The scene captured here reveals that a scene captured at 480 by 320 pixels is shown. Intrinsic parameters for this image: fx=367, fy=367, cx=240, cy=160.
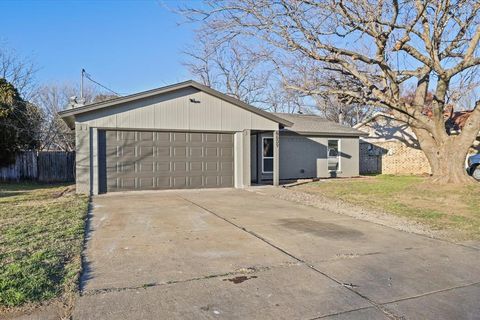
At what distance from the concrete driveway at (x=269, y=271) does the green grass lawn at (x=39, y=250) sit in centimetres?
26

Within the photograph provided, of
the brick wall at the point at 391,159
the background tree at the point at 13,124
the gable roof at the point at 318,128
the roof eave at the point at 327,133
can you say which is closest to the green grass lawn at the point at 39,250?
the background tree at the point at 13,124

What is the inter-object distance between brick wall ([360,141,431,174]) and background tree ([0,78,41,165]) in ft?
61.4

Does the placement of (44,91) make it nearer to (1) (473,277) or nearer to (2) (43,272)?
(2) (43,272)

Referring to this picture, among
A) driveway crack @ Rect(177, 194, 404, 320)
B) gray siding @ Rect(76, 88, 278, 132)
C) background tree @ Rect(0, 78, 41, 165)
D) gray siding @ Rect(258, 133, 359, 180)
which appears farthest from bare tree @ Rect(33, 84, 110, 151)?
driveway crack @ Rect(177, 194, 404, 320)

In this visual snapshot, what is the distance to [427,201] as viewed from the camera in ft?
34.8

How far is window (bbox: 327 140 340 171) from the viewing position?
61.5 ft

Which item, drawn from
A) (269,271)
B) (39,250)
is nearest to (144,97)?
(39,250)

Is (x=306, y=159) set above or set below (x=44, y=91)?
below

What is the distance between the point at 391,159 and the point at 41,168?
767 inches

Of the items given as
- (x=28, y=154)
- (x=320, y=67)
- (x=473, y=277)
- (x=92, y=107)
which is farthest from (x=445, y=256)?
(x=28, y=154)

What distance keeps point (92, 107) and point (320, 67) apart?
309 inches

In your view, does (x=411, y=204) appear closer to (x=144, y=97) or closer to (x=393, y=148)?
(x=144, y=97)

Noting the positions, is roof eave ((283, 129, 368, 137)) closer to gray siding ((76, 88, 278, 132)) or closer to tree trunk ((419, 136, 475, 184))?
gray siding ((76, 88, 278, 132))

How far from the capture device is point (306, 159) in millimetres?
18016
